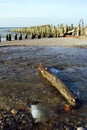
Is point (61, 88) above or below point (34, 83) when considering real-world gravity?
above

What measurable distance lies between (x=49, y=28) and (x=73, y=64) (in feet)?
140

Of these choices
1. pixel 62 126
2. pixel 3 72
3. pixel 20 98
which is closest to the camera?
pixel 62 126

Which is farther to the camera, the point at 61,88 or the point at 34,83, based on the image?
the point at 34,83

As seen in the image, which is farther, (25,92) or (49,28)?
(49,28)

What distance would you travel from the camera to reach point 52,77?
14.2 meters

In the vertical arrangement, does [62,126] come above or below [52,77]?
below

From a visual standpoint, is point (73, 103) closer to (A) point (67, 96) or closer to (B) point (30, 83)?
(A) point (67, 96)

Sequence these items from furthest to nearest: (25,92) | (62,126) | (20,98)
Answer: (25,92), (20,98), (62,126)

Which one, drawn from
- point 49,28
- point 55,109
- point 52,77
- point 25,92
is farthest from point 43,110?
point 49,28

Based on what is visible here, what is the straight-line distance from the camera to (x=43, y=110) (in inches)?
428

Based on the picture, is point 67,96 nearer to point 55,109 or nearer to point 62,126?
point 55,109

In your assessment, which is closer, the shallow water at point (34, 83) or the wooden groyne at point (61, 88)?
the wooden groyne at point (61, 88)

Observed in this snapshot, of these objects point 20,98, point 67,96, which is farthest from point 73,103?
point 20,98

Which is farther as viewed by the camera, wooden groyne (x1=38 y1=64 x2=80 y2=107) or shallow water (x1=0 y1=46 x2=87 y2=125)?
shallow water (x1=0 y1=46 x2=87 y2=125)
